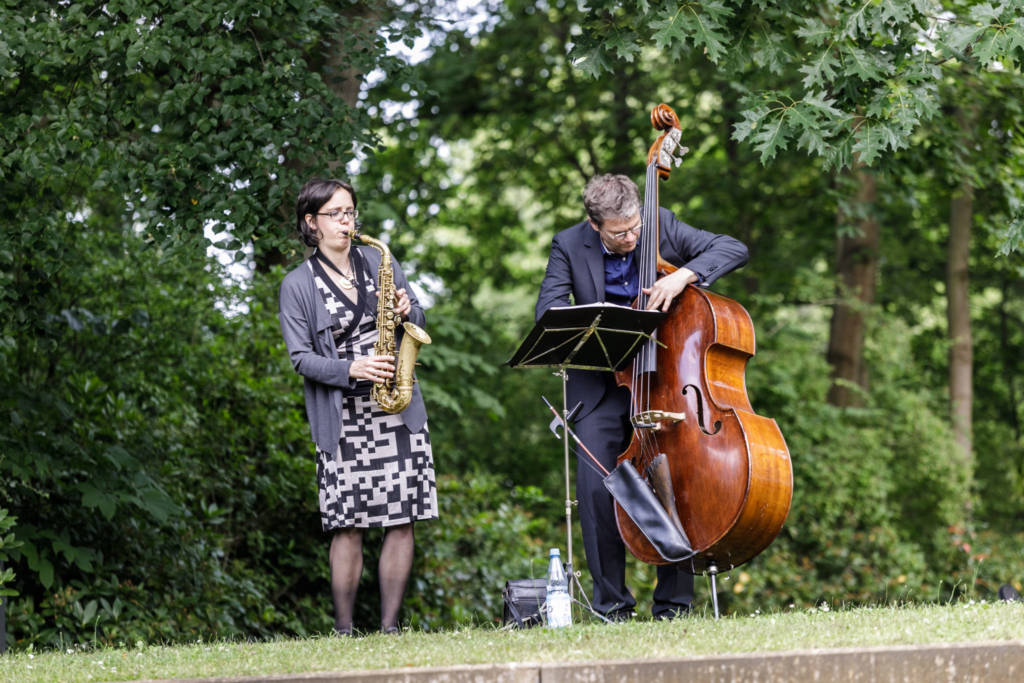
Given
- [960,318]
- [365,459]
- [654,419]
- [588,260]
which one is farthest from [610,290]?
[960,318]

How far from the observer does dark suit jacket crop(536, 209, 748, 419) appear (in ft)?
17.1

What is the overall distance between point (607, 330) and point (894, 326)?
10.3 meters

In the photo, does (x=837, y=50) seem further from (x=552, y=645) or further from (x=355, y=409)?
(x=552, y=645)

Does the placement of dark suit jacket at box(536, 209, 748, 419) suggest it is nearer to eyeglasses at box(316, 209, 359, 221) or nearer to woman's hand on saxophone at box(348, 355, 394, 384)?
woman's hand on saxophone at box(348, 355, 394, 384)

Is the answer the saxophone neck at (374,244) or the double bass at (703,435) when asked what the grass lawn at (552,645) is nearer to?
the double bass at (703,435)

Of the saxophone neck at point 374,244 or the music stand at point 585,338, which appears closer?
the music stand at point 585,338

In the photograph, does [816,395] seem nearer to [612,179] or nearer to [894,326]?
[894,326]

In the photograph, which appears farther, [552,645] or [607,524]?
[607,524]

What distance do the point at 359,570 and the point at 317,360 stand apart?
94 cm

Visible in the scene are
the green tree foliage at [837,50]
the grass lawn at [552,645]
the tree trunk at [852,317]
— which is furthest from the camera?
the tree trunk at [852,317]

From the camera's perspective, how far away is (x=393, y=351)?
4.97 metres

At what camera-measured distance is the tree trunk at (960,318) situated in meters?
13.7

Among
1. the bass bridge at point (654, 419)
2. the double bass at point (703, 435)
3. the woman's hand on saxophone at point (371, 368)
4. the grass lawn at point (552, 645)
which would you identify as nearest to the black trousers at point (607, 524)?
the double bass at point (703, 435)

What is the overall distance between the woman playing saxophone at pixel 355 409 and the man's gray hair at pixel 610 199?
89 cm
